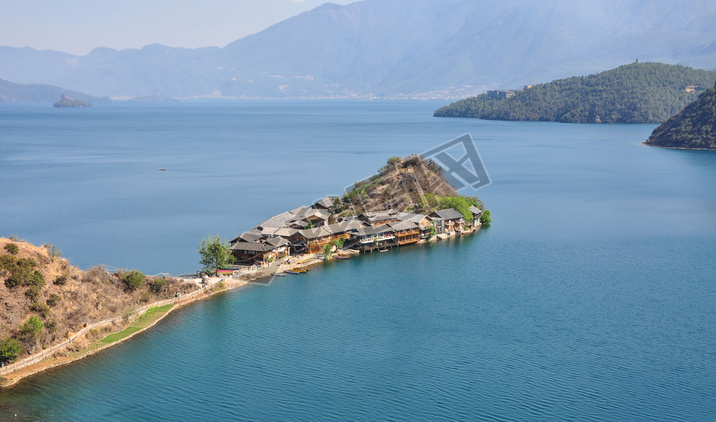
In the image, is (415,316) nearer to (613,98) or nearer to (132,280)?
(132,280)

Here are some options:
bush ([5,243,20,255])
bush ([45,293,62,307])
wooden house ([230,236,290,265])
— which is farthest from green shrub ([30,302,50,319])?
wooden house ([230,236,290,265])

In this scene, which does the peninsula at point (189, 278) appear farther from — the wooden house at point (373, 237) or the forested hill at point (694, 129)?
the forested hill at point (694, 129)

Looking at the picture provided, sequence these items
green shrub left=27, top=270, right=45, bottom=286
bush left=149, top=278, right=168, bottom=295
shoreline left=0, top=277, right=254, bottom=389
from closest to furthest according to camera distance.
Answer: shoreline left=0, top=277, right=254, bottom=389, green shrub left=27, top=270, right=45, bottom=286, bush left=149, top=278, right=168, bottom=295

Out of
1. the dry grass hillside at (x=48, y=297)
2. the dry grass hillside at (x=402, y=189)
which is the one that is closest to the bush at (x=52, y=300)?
the dry grass hillside at (x=48, y=297)

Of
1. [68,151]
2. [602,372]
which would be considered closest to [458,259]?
[602,372]

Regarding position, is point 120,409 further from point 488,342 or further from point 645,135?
point 645,135

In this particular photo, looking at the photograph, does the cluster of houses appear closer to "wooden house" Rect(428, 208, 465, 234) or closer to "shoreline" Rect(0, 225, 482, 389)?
"wooden house" Rect(428, 208, 465, 234)
